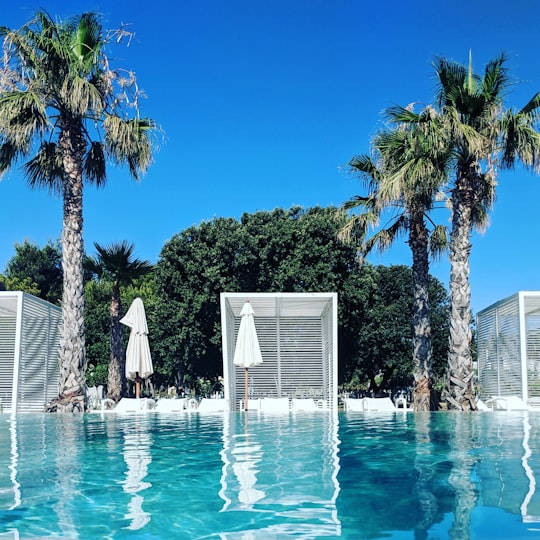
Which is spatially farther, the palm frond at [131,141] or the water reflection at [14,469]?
the palm frond at [131,141]

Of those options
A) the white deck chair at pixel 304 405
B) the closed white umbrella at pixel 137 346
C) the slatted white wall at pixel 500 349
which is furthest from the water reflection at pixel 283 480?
the slatted white wall at pixel 500 349

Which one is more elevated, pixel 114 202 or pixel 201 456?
pixel 114 202

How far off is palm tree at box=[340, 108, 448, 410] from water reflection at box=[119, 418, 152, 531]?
8071 mm

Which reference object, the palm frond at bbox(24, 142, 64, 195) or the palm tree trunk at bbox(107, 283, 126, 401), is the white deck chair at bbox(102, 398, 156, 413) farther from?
the palm frond at bbox(24, 142, 64, 195)

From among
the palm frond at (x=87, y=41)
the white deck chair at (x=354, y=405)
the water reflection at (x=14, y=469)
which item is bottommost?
the white deck chair at (x=354, y=405)

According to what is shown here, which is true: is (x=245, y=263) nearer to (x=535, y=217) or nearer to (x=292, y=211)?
(x=292, y=211)

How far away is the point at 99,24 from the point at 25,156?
4019 mm

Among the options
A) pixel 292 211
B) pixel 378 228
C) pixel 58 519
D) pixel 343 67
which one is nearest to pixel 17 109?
pixel 378 228

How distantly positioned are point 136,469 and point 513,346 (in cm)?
1366

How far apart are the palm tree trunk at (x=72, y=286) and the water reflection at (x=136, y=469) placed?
15.8ft

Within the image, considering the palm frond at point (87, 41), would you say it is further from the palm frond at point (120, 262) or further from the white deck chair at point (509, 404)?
the white deck chair at point (509, 404)

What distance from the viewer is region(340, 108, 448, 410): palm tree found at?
1502 cm

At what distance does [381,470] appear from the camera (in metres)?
6.36

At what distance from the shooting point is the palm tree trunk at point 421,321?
1650 cm
